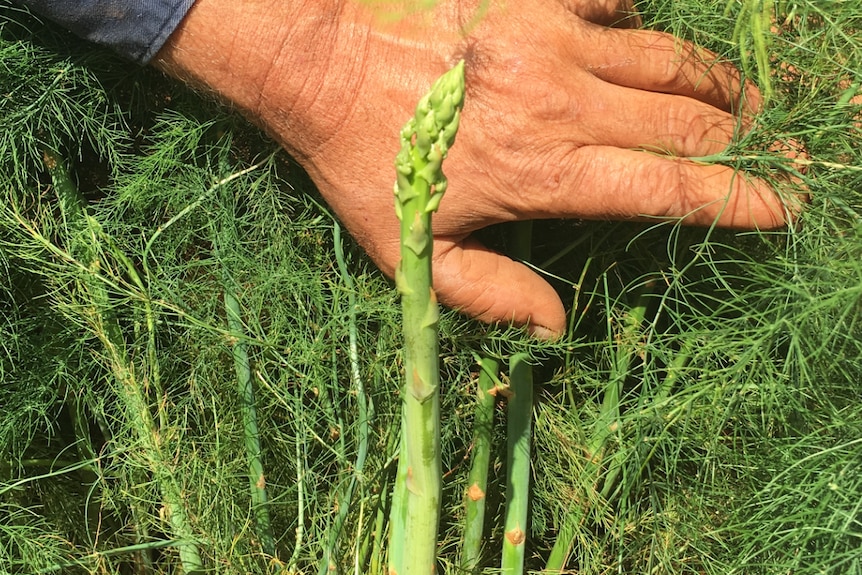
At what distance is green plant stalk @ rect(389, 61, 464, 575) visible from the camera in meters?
0.71

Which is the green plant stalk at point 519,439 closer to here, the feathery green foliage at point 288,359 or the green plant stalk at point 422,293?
the feathery green foliage at point 288,359

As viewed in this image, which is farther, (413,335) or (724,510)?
(724,510)

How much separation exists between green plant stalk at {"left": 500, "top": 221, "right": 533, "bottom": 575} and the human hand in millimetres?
63

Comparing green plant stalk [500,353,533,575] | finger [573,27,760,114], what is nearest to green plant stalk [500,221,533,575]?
green plant stalk [500,353,533,575]

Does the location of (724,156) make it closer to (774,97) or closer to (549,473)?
(774,97)

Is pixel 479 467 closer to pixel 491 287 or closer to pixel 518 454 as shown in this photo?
pixel 518 454

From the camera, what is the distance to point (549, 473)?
1.23 metres

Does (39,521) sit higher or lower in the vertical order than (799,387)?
lower

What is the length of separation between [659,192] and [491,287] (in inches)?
10.1

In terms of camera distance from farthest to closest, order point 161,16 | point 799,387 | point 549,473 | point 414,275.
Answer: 1. point 549,473
2. point 161,16
3. point 799,387
4. point 414,275

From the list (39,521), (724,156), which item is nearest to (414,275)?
(724,156)

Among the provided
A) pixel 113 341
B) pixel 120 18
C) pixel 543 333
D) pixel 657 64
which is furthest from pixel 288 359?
pixel 657 64

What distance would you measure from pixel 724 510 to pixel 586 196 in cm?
47

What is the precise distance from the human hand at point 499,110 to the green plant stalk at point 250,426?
24 cm
